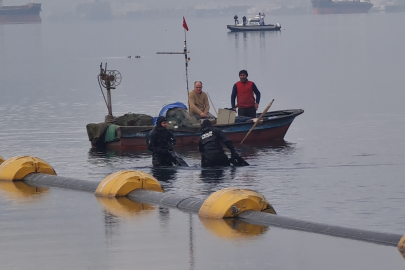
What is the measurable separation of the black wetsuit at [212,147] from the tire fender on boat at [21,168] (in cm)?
305

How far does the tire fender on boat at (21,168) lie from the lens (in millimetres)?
15133

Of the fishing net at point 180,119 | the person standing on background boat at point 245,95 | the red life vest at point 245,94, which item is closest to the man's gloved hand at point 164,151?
the fishing net at point 180,119

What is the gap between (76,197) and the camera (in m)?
13.5

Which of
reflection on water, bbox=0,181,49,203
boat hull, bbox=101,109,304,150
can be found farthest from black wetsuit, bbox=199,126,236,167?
boat hull, bbox=101,109,304,150

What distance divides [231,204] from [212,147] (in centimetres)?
494

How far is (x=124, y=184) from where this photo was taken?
43.6 ft

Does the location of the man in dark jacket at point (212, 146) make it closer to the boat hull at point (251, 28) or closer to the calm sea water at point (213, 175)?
the calm sea water at point (213, 175)

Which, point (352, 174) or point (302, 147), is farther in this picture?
point (302, 147)

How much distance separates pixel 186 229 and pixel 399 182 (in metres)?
6.80

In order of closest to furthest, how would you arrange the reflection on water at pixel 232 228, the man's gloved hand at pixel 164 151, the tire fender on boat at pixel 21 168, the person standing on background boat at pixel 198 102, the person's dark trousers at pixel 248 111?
the reflection on water at pixel 232 228, the tire fender on boat at pixel 21 168, the man's gloved hand at pixel 164 151, the person standing on background boat at pixel 198 102, the person's dark trousers at pixel 248 111

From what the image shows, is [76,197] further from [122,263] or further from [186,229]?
[122,263]

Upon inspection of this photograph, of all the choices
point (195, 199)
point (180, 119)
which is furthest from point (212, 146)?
point (180, 119)

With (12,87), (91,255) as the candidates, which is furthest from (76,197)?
(12,87)

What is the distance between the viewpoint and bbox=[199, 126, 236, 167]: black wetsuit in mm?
15938
